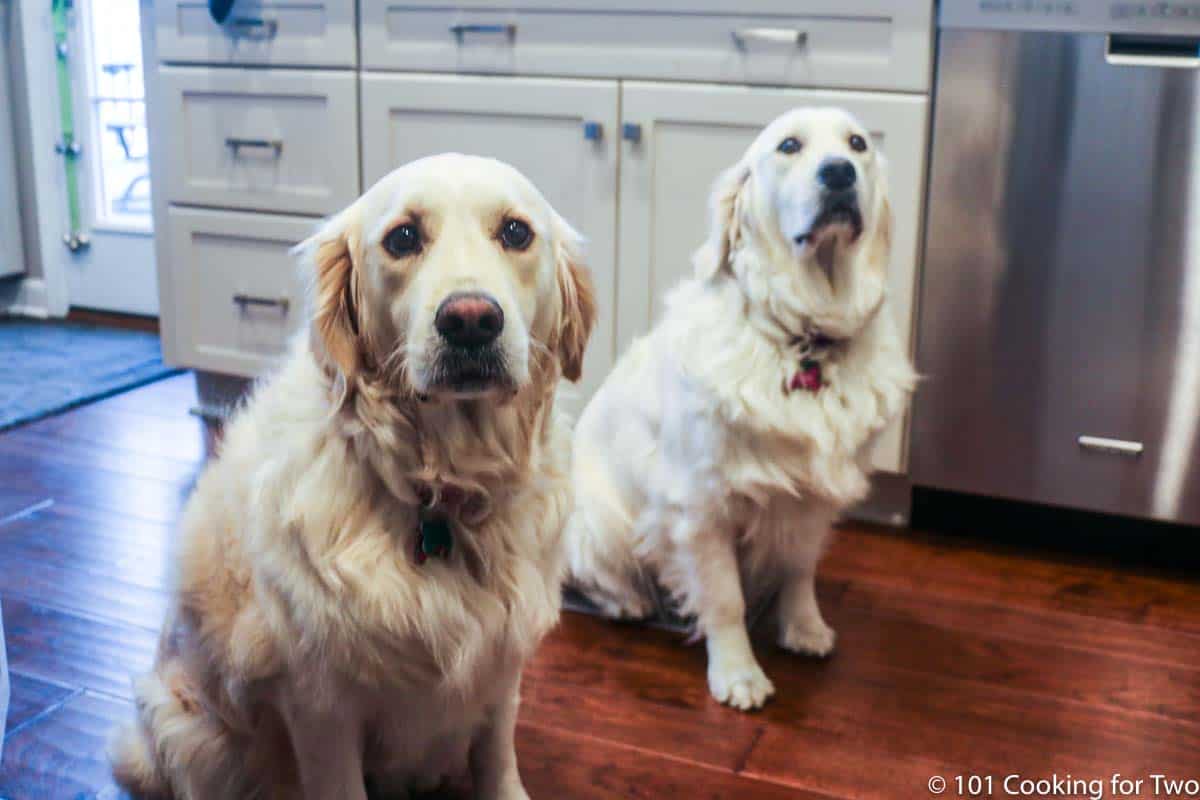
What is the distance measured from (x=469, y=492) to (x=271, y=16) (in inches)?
69.8

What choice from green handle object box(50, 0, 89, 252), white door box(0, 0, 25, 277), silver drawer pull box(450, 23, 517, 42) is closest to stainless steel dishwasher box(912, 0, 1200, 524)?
silver drawer pull box(450, 23, 517, 42)

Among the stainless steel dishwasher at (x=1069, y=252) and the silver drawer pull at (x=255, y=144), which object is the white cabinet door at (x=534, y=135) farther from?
the stainless steel dishwasher at (x=1069, y=252)

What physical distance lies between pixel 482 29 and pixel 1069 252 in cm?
120

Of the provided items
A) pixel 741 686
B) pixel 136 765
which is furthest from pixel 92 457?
pixel 741 686

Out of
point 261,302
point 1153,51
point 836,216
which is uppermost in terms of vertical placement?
point 1153,51

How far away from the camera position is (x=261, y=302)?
9.12ft

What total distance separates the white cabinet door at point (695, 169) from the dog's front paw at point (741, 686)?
0.68 m

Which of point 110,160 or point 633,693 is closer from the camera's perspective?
point 633,693

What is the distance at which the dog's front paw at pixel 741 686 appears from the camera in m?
1.75

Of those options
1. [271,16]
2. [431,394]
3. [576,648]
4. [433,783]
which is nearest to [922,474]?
[576,648]

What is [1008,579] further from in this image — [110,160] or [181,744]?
[110,160]

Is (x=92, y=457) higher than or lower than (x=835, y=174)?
lower

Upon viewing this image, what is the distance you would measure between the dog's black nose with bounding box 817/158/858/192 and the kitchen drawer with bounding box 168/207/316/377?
136cm

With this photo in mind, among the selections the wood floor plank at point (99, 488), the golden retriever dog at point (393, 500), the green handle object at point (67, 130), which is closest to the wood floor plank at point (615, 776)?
the golden retriever dog at point (393, 500)
